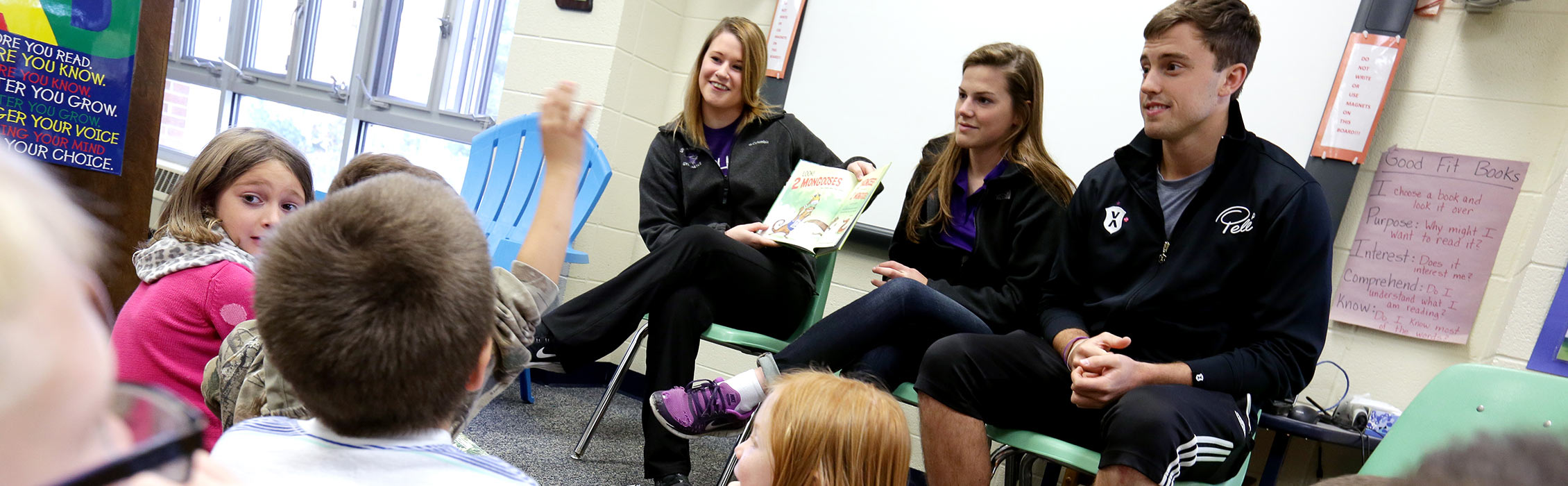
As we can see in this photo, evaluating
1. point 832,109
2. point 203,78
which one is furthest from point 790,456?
point 203,78

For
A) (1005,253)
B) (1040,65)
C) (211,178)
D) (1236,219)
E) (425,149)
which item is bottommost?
(425,149)

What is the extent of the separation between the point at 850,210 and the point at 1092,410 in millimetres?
708

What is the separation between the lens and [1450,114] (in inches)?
85.7

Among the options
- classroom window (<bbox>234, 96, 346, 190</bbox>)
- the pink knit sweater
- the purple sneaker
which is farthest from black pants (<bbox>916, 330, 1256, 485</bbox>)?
classroom window (<bbox>234, 96, 346, 190</bbox>)

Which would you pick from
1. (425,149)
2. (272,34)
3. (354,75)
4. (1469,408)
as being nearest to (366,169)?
(1469,408)

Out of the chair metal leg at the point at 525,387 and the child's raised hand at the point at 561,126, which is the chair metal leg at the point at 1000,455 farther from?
the chair metal leg at the point at 525,387

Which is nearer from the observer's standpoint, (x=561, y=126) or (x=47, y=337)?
(x=47, y=337)

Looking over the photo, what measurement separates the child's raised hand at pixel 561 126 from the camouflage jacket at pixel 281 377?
0.49 ft

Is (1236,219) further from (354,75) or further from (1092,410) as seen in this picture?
(354,75)

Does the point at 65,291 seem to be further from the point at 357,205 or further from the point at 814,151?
the point at 814,151

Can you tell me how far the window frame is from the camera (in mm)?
3967

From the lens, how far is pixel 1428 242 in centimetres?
216

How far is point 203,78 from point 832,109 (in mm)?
3922

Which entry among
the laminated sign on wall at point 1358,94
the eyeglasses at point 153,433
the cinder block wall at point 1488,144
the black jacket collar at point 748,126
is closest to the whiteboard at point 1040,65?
the laminated sign on wall at point 1358,94
